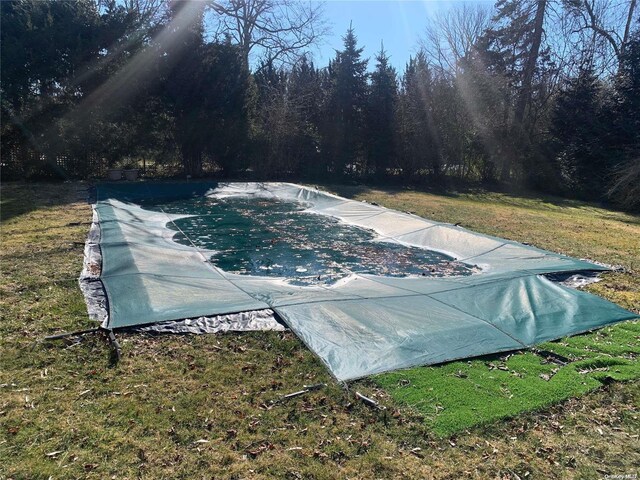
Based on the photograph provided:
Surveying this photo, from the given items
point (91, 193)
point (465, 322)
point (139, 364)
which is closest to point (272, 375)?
point (139, 364)

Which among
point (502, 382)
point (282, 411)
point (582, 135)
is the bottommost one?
point (282, 411)

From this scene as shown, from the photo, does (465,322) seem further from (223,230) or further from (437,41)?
(437,41)

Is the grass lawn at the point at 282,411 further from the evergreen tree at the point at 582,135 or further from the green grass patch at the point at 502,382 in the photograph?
the evergreen tree at the point at 582,135

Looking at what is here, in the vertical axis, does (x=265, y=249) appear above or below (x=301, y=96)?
below

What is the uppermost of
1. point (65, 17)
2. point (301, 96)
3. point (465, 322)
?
point (65, 17)

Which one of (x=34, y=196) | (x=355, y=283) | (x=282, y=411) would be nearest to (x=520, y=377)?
(x=282, y=411)

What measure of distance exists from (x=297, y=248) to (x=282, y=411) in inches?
164

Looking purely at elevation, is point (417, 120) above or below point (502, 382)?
above

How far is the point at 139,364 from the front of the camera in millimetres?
2805

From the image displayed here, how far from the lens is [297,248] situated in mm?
6504

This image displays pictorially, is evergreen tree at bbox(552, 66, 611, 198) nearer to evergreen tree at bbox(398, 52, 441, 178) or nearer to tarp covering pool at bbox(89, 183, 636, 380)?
evergreen tree at bbox(398, 52, 441, 178)

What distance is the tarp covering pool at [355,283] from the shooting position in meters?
3.24

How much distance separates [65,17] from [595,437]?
15793 millimetres

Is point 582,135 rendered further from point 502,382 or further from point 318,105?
point 502,382
